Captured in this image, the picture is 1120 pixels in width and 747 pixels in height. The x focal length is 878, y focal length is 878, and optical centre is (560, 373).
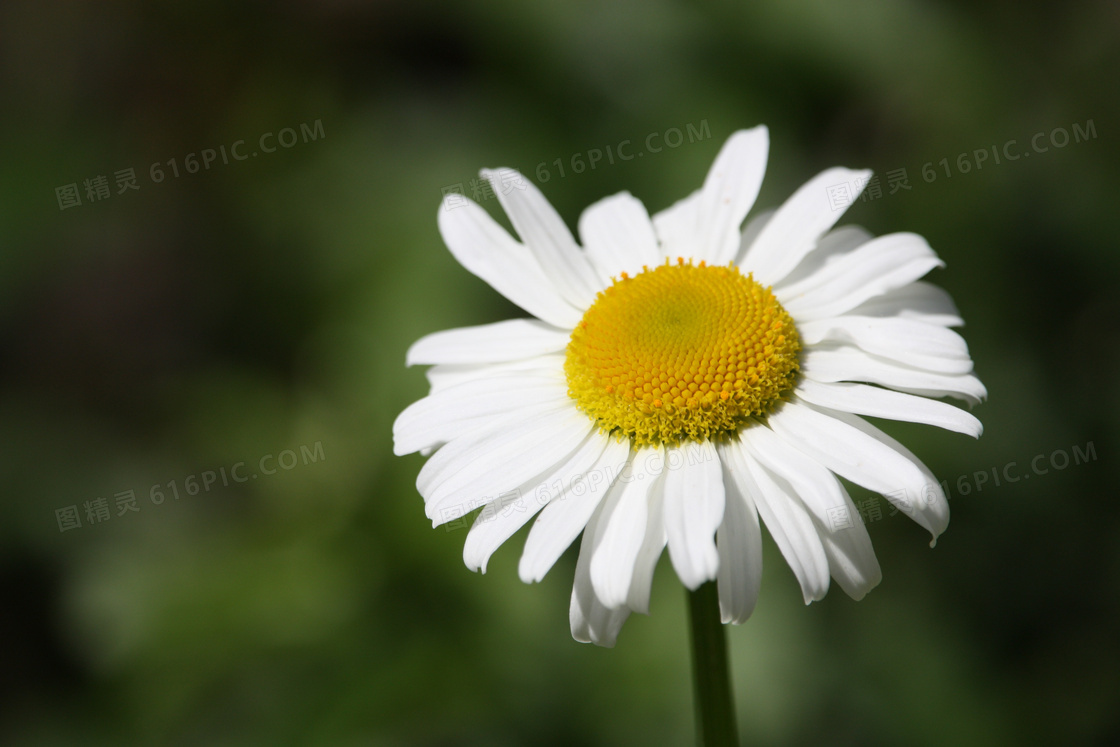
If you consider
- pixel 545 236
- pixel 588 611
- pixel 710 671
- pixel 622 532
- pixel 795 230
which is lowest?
pixel 710 671

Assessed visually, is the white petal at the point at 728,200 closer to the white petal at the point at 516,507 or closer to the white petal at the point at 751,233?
the white petal at the point at 751,233

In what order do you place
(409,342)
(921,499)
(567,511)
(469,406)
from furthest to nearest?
(409,342) → (469,406) → (567,511) → (921,499)

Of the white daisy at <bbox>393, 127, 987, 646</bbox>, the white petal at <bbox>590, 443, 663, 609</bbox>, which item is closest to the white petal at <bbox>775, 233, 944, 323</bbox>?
the white daisy at <bbox>393, 127, 987, 646</bbox>

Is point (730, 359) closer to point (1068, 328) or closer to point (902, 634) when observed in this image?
point (902, 634)

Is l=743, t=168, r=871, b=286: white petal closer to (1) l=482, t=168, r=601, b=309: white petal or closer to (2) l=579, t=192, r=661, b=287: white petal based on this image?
(2) l=579, t=192, r=661, b=287: white petal

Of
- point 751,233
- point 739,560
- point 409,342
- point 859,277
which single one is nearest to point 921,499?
point 739,560

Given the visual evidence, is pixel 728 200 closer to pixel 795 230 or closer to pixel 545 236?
pixel 795 230

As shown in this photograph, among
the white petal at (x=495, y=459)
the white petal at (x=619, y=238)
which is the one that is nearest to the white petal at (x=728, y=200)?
Result: the white petal at (x=619, y=238)
